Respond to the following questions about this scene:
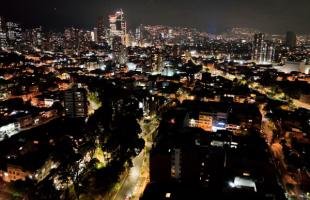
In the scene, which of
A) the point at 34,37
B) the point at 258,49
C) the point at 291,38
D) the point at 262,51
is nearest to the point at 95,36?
the point at 34,37

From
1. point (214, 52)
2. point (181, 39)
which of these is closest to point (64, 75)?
point (214, 52)

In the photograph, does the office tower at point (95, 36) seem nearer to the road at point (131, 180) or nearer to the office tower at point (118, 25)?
the office tower at point (118, 25)

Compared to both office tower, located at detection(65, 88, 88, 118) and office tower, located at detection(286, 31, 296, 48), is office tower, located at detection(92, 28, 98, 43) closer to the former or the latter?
office tower, located at detection(286, 31, 296, 48)

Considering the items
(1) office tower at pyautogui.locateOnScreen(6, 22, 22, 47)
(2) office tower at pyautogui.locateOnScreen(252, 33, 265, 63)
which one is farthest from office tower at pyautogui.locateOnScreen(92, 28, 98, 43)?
(2) office tower at pyautogui.locateOnScreen(252, 33, 265, 63)

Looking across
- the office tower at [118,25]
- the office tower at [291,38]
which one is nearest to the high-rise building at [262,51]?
the office tower at [291,38]

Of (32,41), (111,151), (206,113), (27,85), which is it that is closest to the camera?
(111,151)

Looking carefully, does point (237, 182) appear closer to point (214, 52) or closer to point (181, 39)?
point (214, 52)
